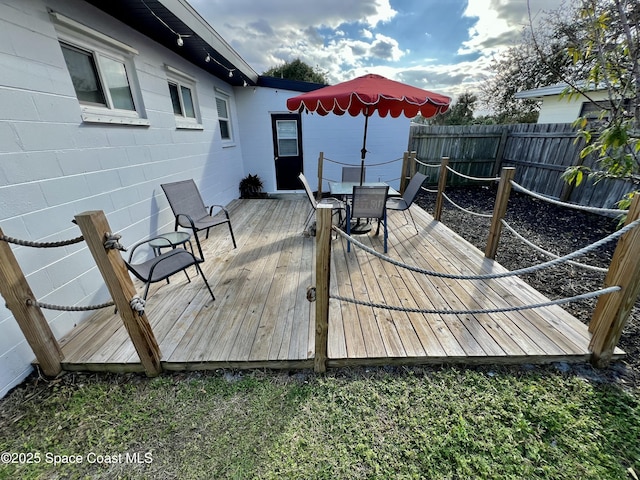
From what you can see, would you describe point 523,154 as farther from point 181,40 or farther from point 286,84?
point 181,40

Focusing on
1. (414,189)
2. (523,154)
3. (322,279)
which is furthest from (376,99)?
(523,154)

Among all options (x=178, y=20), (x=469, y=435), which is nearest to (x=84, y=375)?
(x=469, y=435)

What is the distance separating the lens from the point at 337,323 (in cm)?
214

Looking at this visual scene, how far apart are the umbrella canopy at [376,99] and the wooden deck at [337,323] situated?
69.8 inches

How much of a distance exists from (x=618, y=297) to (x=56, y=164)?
410cm

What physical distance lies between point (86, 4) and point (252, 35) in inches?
327

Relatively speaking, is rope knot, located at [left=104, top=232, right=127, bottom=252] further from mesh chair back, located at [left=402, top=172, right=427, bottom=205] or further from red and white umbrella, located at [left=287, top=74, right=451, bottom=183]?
mesh chair back, located at [left=402, top=172, right=427, bottom=205]

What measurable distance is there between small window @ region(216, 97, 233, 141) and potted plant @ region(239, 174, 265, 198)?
1028mm

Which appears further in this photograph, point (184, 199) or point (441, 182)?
point (441, 182)

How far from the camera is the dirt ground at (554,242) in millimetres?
2029

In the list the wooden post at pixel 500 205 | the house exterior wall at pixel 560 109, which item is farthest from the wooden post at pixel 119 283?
the house exterior wall at pixel 560 109

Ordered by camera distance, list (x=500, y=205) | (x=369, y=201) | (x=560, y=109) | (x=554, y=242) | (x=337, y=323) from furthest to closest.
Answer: (x=560, y=109), (x=554, y=242), (x=369, y=201), (x=500, y=205), (x=337, y=323)

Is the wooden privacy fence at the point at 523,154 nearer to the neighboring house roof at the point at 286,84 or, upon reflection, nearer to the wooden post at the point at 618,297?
the neighboring house roof at the point at 286,84

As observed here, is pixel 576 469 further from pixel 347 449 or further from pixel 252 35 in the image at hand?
pixel 252 35
